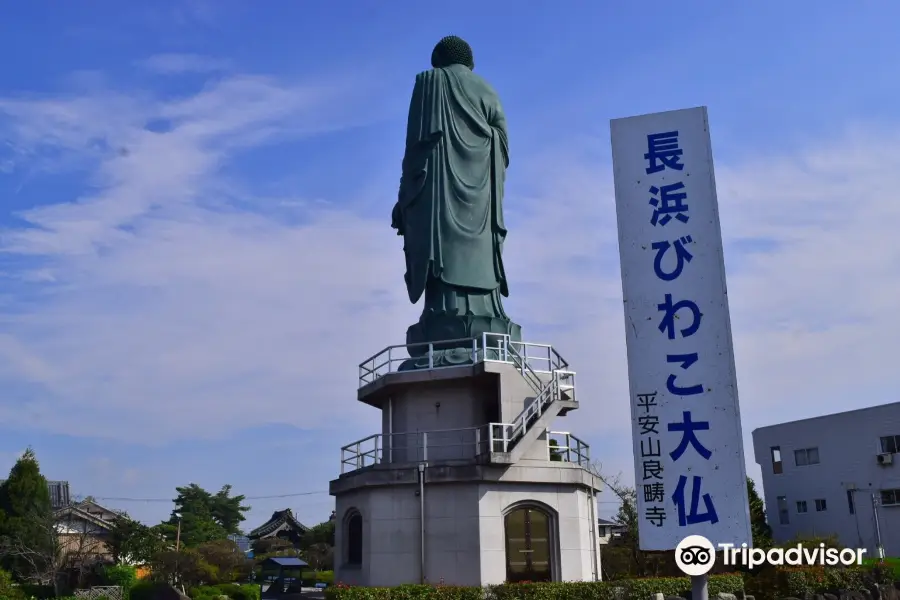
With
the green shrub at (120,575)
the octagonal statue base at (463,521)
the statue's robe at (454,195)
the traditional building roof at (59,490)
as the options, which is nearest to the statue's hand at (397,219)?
the statue's robe at (454,195)

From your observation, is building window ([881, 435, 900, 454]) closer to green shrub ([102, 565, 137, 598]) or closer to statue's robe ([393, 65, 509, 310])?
statue's robe ([393, 65, 509, 310])

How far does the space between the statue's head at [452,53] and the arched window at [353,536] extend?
14738 millimetres

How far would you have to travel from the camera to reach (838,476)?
134 ft

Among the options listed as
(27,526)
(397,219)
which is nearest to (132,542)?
(27,526)

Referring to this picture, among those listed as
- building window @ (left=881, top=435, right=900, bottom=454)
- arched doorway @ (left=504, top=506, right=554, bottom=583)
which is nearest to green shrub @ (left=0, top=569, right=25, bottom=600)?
arched doorway @ (left=504, top=506, right=554, bottom=583)

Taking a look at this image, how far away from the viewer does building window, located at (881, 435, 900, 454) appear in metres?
38.7

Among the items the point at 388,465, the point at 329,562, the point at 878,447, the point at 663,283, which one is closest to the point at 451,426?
the point at 388,465

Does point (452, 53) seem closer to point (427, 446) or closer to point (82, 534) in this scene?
point (427, 446)

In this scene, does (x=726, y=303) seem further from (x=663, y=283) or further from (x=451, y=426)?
(x=451, y=426)

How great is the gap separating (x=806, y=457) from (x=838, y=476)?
236 centimetres

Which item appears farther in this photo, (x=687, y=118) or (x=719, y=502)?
(x=687, y=118)

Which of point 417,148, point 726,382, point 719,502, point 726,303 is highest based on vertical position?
point 417,148

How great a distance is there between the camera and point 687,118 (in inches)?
273

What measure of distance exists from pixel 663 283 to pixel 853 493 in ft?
127
